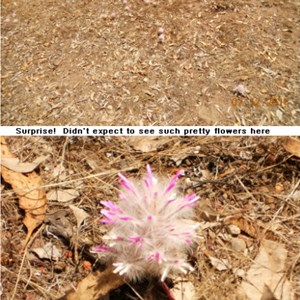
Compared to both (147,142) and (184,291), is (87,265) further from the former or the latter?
(147,142)

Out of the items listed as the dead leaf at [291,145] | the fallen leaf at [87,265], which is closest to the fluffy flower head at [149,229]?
the fallen leaf at [87,265]

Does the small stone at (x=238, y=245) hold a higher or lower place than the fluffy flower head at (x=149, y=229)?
lower

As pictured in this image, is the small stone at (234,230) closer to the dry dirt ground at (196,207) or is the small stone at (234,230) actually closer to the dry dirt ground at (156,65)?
the dry dirt ground at (196,207)

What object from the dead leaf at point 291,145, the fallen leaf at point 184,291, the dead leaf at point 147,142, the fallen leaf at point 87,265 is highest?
the dead leaf at point 291,145

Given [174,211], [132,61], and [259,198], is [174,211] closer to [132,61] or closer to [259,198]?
[259,198]

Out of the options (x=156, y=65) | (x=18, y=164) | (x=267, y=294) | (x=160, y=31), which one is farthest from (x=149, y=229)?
(x=160, y=31)

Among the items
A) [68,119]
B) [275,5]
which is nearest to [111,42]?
[68,119]
